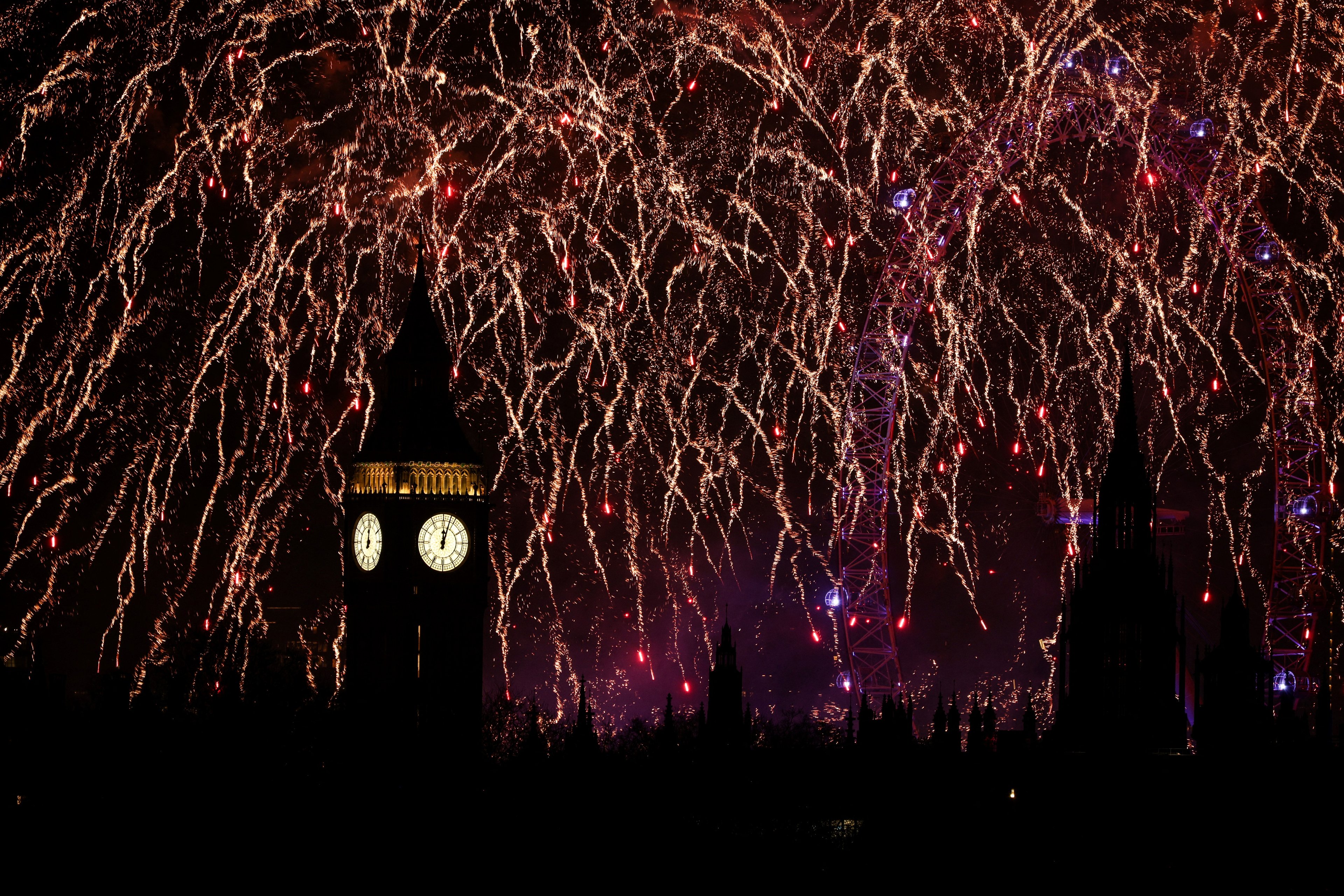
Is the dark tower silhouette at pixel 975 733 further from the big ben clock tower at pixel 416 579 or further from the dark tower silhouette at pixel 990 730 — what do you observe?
the big ben clock tower at pixel 416 579

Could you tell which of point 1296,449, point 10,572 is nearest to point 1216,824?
point 1296,449

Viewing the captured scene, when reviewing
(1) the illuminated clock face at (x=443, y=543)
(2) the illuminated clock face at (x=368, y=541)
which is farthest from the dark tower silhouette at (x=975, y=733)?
(2) the illuminated clock face at (x=368, y=541)

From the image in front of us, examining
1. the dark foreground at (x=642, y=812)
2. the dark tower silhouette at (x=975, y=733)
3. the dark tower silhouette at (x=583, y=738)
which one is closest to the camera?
the dark foreground at (x=642, y=812)

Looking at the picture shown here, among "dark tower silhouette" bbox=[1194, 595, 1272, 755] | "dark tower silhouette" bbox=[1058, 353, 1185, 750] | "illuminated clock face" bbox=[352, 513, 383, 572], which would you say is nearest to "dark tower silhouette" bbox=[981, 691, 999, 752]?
"dark tower silhouette" bbox=[1058, 353, 1185, 750]

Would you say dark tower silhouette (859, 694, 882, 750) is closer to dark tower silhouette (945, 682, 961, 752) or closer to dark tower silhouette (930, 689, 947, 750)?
dark tower silhouette (930, 689, 947, 750)

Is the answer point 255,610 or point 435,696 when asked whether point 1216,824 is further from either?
point 255,610

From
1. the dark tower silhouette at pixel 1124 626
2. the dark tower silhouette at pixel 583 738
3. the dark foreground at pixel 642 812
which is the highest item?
the dark tower silhouette at pixel 1124 626

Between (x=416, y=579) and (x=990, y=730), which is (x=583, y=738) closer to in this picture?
(x=416, y=579)
